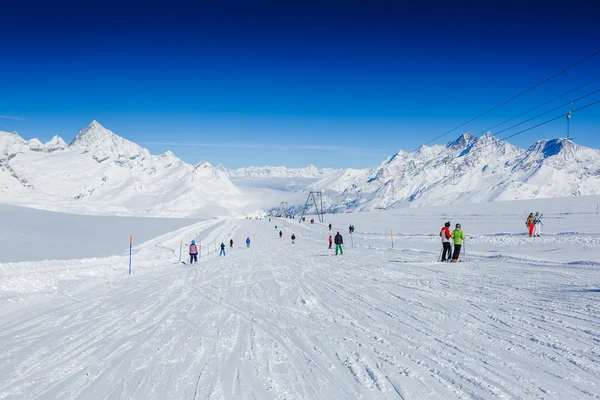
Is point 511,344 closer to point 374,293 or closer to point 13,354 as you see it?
point 374,293

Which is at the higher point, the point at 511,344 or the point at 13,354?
the point at 511,344

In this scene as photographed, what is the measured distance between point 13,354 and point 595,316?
11231 mm

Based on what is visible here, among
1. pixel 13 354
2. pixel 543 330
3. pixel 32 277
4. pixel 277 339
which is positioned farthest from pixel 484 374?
pixel 32 277

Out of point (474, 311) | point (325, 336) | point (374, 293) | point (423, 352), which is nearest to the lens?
point (423, 352)

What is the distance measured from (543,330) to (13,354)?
32.2 feet

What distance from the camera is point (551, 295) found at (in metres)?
10.5

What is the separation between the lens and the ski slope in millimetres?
5672

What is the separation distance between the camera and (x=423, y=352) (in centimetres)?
679

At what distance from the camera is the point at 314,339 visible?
7.86 metres

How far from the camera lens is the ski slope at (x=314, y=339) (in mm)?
5672

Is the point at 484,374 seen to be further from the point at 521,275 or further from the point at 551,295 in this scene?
the point at 521,275

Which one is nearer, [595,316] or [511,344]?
[511,344]

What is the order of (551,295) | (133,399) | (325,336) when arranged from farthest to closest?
1. (551,295)
2. (325,336)
3. (133,399)

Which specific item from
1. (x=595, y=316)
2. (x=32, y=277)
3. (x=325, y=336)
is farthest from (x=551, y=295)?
(x=32, y=277)
